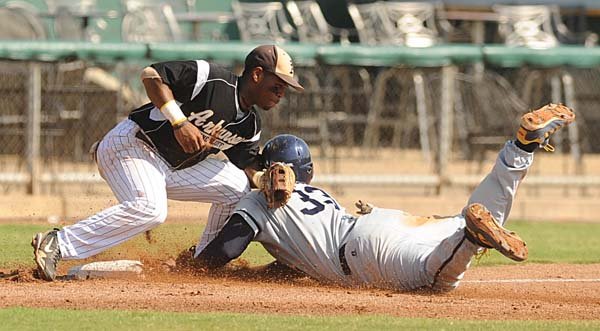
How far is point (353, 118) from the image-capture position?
15.6 m

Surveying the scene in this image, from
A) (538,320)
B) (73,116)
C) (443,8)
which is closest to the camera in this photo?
(538,320)

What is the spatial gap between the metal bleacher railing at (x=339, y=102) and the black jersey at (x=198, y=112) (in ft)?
20.4

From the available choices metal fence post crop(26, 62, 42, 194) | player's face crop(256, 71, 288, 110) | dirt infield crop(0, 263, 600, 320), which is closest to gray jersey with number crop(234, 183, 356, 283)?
dirt infield crop(0, 263, 600, 320)

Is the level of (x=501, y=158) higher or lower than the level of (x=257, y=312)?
higher

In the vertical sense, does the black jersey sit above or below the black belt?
above

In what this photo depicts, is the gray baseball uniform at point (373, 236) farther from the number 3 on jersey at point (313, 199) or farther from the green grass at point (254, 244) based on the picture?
the green grass at point (254, 244)

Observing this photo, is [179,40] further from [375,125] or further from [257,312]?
[257,312]

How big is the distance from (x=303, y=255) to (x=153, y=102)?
136 cm

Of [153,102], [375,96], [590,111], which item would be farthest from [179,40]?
[153,102]

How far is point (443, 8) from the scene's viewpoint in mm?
21891

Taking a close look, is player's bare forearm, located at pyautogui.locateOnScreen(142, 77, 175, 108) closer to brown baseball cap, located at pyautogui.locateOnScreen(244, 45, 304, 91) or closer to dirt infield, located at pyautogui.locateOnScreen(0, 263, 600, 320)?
brown baseball cap, located at pyautogui.locateOnScreen(244, 45, 304, 91)

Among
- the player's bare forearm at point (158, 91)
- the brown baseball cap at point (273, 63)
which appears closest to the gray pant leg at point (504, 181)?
the brown baseball cap at point (273, 63)

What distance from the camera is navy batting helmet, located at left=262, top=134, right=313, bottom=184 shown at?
8.54 metres

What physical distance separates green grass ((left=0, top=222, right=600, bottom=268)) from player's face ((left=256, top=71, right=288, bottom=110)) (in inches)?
59.7
